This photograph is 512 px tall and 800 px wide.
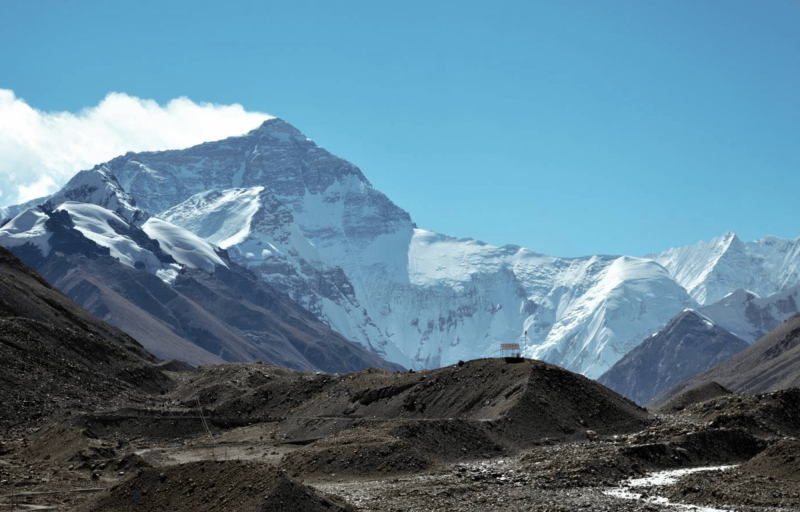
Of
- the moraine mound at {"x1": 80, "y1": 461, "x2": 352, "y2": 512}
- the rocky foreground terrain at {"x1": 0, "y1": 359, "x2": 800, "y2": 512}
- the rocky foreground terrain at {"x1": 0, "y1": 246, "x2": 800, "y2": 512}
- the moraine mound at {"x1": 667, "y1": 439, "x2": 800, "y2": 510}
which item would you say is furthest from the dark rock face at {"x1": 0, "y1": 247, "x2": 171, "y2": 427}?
the moraine mound at {"x1": 667, "y1": 439, "x2": 800, "y2": 510}

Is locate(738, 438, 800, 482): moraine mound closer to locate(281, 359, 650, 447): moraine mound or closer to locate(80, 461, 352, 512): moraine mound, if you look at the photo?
locate(281, 359, 650, 447): moraine mound

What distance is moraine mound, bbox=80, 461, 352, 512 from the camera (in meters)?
36.0

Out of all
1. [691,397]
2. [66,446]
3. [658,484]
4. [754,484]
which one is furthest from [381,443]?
[691,397]

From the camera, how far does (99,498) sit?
3912 centimetres

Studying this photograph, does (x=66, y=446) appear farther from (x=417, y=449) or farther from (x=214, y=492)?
(x=214, y=492)

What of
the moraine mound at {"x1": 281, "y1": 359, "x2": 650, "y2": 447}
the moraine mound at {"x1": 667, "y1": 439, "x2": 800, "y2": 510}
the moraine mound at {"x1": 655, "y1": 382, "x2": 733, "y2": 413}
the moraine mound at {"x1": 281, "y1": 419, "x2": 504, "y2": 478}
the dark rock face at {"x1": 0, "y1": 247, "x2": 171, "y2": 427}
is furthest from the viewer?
the moraine mound at {"x1": 655, "y1": 382, "x2": 733, "y2": 413}

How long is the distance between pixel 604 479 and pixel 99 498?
72.0 feet

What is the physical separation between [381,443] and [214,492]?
15979mm

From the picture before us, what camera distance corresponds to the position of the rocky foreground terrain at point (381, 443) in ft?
136

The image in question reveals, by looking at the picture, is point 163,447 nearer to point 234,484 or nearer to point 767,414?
point 234,484

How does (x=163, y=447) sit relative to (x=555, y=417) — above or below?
below

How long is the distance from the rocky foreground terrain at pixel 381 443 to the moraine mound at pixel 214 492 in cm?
7

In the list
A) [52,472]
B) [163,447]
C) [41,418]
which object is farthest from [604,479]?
[41,418]

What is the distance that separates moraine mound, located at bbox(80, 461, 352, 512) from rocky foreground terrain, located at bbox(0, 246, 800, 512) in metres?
0.07
